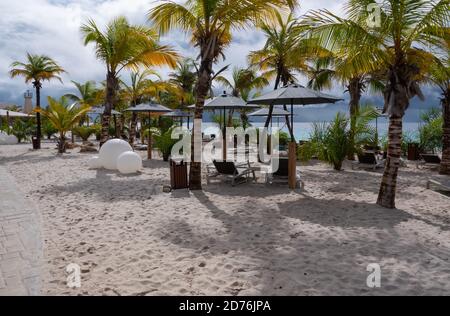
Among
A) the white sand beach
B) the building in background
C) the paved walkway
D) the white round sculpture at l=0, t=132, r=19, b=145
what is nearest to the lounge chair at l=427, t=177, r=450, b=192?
the white sand beach

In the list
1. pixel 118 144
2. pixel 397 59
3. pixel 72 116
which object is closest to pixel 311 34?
pixel 397 59

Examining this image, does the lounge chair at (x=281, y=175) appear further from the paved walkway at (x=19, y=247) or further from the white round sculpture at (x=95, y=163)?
the white round sculpture at (x=95, y=163)

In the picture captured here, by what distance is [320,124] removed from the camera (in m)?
11.6

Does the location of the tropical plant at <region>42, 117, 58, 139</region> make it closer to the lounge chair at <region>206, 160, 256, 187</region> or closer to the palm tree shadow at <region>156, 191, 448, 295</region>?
the lounge chair at <region>206, 160, 256, 187</region>

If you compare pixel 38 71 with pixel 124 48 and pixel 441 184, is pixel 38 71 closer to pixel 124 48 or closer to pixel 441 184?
pixel 124 48

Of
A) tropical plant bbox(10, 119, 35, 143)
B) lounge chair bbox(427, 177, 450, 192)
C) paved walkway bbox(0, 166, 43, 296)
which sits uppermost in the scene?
tropical plant bbox(10, 119, 35, 143)

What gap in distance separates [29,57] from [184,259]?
20866 millimetres

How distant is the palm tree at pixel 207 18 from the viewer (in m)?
7.86

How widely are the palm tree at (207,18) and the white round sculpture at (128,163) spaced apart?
9.81ft

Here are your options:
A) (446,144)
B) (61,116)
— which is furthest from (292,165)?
(61,116)

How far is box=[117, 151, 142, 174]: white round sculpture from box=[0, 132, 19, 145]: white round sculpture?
701 inches

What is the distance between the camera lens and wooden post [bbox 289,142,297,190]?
8188mm

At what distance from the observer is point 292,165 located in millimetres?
8359

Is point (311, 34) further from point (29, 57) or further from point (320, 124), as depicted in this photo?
point (29, 57)
